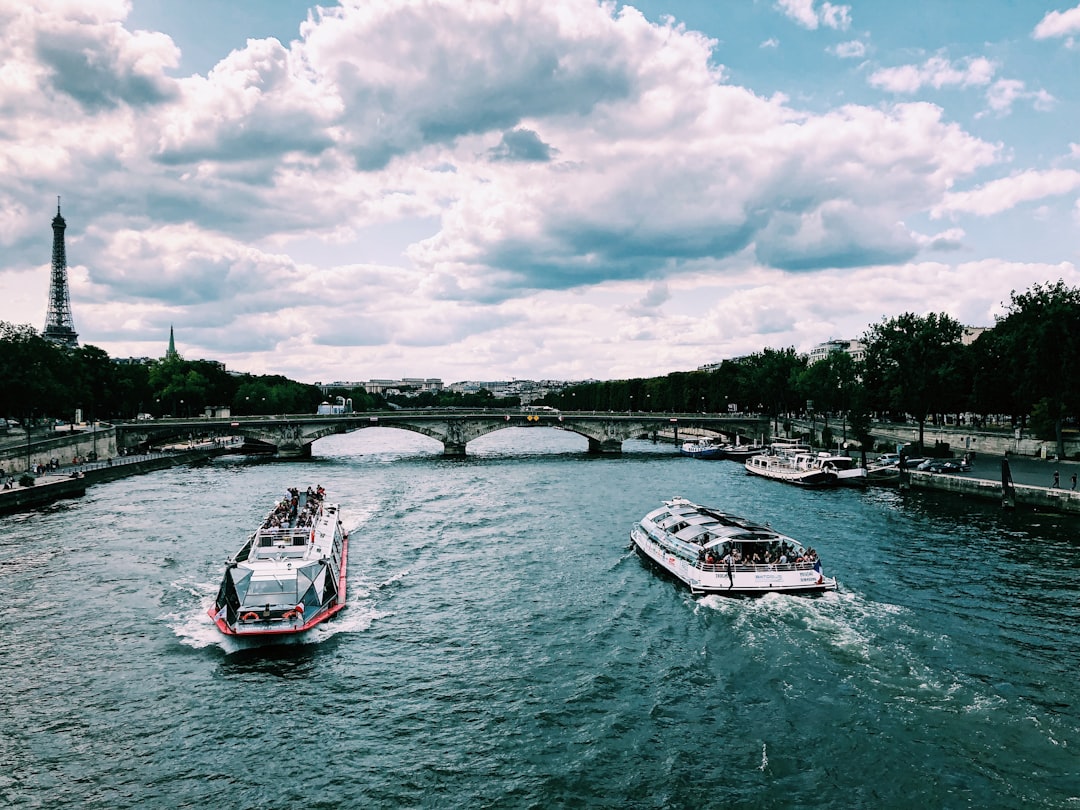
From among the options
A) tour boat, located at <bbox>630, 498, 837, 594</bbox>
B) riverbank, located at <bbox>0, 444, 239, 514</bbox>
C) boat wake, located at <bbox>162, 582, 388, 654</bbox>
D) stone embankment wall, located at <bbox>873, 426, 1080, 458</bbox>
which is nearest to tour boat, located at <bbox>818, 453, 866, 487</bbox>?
stone embankment wall, located at <bbox>873, 426, 1080, 458</bbox>

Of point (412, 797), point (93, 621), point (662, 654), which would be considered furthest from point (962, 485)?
point (93, 621)

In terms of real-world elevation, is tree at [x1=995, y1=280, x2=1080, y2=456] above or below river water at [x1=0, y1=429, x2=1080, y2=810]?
above

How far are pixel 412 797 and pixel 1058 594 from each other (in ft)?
99.3

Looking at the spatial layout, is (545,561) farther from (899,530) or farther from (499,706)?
(899,530)

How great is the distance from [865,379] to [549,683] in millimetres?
89106

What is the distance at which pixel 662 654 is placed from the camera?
26656 millimetres

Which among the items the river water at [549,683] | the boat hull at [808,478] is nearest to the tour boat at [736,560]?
the river water at [549,683]

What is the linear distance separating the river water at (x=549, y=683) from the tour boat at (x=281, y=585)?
92 cm

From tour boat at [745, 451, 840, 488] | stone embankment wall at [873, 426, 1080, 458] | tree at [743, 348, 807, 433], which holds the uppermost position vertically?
tree at [743, 348, 807, 433]

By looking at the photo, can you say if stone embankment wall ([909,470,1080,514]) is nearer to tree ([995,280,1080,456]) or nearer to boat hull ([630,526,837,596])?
tree ([995,280,1080,456])

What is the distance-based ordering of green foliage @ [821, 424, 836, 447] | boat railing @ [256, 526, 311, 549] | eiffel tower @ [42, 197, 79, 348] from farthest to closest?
1. eiffel tower @ [42, 197, 79, 348]
2. green foliage @ [821, 424, 836, 447]
3. boat railing @ [256, 526, 311, 549]

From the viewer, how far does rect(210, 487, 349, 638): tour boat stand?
1094 inches

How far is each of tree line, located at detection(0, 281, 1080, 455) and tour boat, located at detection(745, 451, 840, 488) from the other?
394 inches

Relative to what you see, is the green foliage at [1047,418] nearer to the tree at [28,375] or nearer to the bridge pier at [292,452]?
the bridge pier at [292,452]
